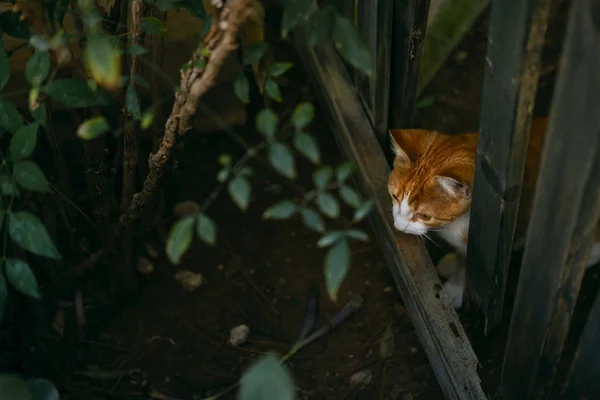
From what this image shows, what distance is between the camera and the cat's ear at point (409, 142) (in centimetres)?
186

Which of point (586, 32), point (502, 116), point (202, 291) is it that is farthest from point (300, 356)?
point (586, 32)

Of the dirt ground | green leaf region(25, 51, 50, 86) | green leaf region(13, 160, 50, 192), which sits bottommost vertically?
the dirt ground

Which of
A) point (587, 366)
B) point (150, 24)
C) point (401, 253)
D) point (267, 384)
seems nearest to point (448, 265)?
point (401, 253)

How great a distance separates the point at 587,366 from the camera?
1429 mm

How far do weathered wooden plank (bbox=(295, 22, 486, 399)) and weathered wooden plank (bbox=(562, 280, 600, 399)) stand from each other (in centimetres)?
22

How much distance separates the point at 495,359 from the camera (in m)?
1.97

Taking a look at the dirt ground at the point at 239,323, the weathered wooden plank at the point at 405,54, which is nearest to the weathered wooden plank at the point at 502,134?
the dirt ground at the point at 239,323

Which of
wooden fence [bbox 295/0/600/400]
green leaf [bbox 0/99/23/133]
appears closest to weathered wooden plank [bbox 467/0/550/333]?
wooden fence [bbox 295/0/600/400]

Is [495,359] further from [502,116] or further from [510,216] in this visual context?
[502,116]

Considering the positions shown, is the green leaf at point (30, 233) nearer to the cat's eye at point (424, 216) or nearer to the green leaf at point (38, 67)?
the green leaf at point (38, 67)

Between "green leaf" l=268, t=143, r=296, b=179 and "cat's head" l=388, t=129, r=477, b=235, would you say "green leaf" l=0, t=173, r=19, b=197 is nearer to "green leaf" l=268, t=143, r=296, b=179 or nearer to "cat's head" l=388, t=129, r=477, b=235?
"green leaf" l=268, t=143, r=296, b=179

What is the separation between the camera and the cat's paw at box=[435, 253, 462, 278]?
2.13 meters

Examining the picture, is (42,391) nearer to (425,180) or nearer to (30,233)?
(30,233)

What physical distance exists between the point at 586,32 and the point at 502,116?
0.96 ft
